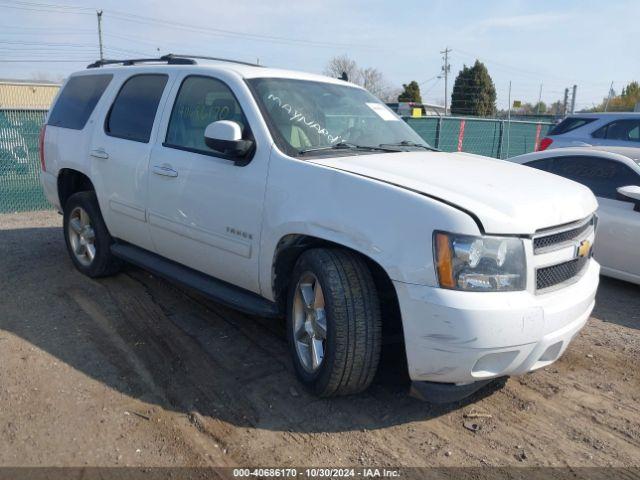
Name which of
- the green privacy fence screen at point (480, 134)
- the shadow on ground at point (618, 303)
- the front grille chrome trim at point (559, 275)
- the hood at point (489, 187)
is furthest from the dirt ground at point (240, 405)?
the green privacy fence screen at point (480, 134)

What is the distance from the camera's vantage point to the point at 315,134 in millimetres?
3721

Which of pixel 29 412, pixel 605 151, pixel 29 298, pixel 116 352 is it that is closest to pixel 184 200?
pixel 116 352

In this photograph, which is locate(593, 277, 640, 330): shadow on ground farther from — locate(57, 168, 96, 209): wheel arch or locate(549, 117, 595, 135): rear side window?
locate(549, 117, 595, 135): rear side window

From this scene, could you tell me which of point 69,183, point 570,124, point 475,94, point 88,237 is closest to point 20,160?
point 69,183

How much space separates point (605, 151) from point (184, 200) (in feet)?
15.4

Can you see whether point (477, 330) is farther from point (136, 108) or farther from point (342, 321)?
point (136, 108)

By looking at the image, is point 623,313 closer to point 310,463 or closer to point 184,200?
point 310,463

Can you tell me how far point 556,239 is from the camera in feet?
9.93

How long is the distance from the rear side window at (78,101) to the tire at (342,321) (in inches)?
123

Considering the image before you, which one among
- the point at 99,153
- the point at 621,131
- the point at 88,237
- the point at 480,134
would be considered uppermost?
the point at 621,131

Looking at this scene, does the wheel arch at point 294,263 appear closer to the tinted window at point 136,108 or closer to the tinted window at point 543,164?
the tinted window at point 136,108

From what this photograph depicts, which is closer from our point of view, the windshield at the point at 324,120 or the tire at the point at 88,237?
the windshield at the point at 324,120

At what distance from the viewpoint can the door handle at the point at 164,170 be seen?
4.08 meters

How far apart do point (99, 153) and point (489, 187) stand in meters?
3.46
